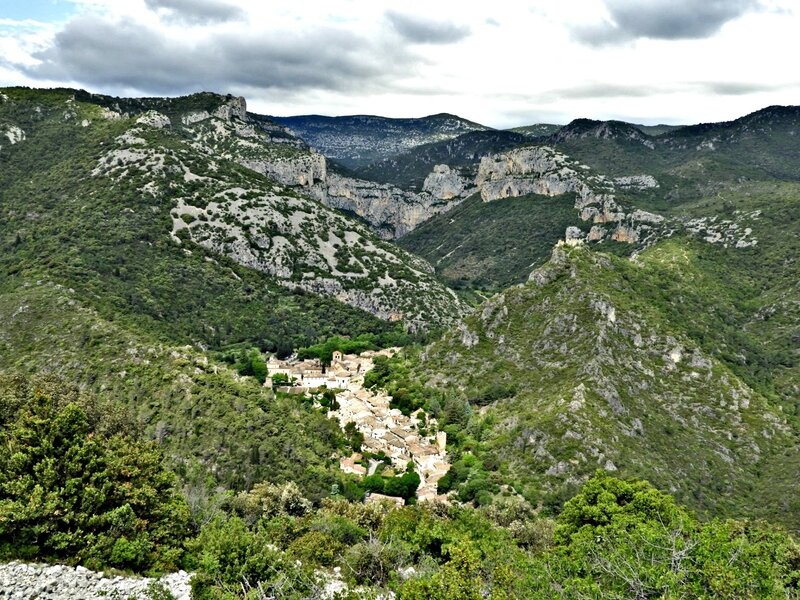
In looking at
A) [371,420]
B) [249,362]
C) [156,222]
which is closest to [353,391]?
[371,420]

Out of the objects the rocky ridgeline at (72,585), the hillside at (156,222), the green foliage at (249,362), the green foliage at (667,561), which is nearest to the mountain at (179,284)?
the hillside at (156,222)

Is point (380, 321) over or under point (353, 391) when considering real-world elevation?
over

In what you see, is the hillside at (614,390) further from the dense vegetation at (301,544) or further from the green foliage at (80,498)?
the green foliage at (80,498)

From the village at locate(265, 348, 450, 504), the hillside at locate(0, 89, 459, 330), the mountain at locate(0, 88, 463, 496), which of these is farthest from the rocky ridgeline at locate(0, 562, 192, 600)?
the hillside at locate(0, 89, 459, 330)

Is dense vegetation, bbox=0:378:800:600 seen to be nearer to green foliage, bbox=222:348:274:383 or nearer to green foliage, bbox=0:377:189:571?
green foliage, bbox=0:377:189:571

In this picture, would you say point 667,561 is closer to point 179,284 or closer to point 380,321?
point 179,284

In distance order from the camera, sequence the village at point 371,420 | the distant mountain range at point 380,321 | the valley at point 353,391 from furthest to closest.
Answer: the village at point 371,420
the distant mountain range at point 380,321
the valley at point 353,391
